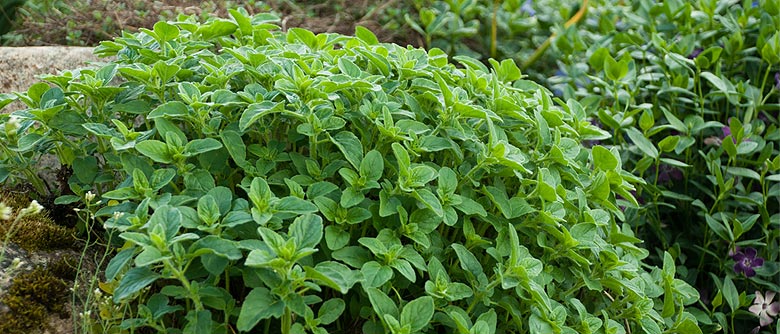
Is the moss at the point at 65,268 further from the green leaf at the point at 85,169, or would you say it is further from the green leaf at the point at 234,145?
the green leaf at the point at 234,145

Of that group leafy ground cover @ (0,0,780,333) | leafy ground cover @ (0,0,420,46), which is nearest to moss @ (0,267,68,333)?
leafy ground cover @ (0,0,780,333)

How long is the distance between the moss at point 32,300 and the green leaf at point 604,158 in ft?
4.45

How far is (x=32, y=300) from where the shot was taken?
5.48 feet

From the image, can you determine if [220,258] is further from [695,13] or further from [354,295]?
[695,13]

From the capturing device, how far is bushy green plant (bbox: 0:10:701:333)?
146 centimetres

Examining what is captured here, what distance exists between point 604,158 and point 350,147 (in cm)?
74

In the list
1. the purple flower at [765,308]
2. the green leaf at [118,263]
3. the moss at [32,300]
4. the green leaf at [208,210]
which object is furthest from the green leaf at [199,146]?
the purple flower at [765,308]

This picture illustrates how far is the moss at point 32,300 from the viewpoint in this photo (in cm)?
161

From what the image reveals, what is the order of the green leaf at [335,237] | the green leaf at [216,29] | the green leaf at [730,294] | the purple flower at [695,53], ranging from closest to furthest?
1. the green leaf at [335,237]
2. the green leaf at [216,29]
3. the green leaf at [730,294]
4. the purple flower at [695,53]

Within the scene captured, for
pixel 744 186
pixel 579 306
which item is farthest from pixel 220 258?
pixel 744 186

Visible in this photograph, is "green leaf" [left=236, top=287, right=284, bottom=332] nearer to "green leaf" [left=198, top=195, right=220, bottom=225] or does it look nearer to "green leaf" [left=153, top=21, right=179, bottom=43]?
"green leaf" [left=198, top=195, right=220, bottom=225]

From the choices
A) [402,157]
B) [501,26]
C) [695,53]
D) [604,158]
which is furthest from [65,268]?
[501,26]

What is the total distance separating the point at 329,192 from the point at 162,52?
0.62 m

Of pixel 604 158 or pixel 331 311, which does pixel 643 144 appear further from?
pixel 331 311
